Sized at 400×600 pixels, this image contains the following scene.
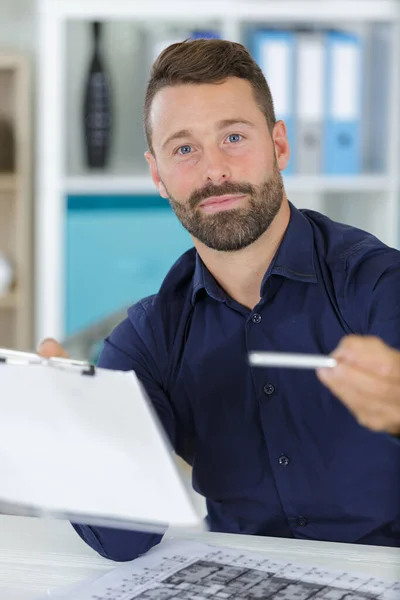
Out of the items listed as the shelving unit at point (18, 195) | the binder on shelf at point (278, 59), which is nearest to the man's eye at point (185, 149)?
the binder on shelf at point (278, 59)

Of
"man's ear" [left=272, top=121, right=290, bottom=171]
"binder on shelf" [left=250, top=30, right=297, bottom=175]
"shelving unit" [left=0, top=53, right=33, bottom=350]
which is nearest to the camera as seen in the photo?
"man's ear" [left=272, top=121, right=290, bottom=171]

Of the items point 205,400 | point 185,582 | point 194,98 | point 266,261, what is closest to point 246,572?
point 185,582

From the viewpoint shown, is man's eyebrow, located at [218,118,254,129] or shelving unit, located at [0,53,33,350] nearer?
man's eyebrow, located at [218,118,254,129]

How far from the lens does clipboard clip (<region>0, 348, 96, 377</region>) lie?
3.22 ft

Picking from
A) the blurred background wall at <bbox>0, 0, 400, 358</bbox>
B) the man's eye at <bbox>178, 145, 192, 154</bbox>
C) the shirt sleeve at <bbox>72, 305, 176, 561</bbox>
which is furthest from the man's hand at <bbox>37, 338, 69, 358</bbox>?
the blurred background wall at <bbox>0, 0, 400, 358</bbox>

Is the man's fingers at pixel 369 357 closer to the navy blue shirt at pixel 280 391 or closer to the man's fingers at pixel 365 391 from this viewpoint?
the man's fingers at pixel 365 391

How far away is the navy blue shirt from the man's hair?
23 centimetres

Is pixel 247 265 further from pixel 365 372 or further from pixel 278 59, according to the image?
pixel 278 59

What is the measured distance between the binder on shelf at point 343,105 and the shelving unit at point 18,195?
1.06m

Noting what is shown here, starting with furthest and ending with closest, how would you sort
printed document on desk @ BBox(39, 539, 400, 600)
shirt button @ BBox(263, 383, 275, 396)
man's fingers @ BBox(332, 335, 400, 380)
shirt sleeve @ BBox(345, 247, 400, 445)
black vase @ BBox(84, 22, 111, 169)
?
black vase @ BBox(84, 22, 111, 169) < shirt button @ BBox(263, 383, 275, 396) < shirt sleeve @ BBox(345, 247, 400, 445) < printed document on desk @ BBox(39, 539, 400, 600) < man's fingers @ BBox(332, 335, 400, 380)

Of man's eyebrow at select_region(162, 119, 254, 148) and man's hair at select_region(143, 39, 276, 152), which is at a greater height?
man's hair at select_region(143, 39, 276, 152)

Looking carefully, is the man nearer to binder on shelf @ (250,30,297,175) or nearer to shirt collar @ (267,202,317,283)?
shirt collar @ (267,202,317,283)

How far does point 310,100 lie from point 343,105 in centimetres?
11

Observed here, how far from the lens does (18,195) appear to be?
11.4 feet
